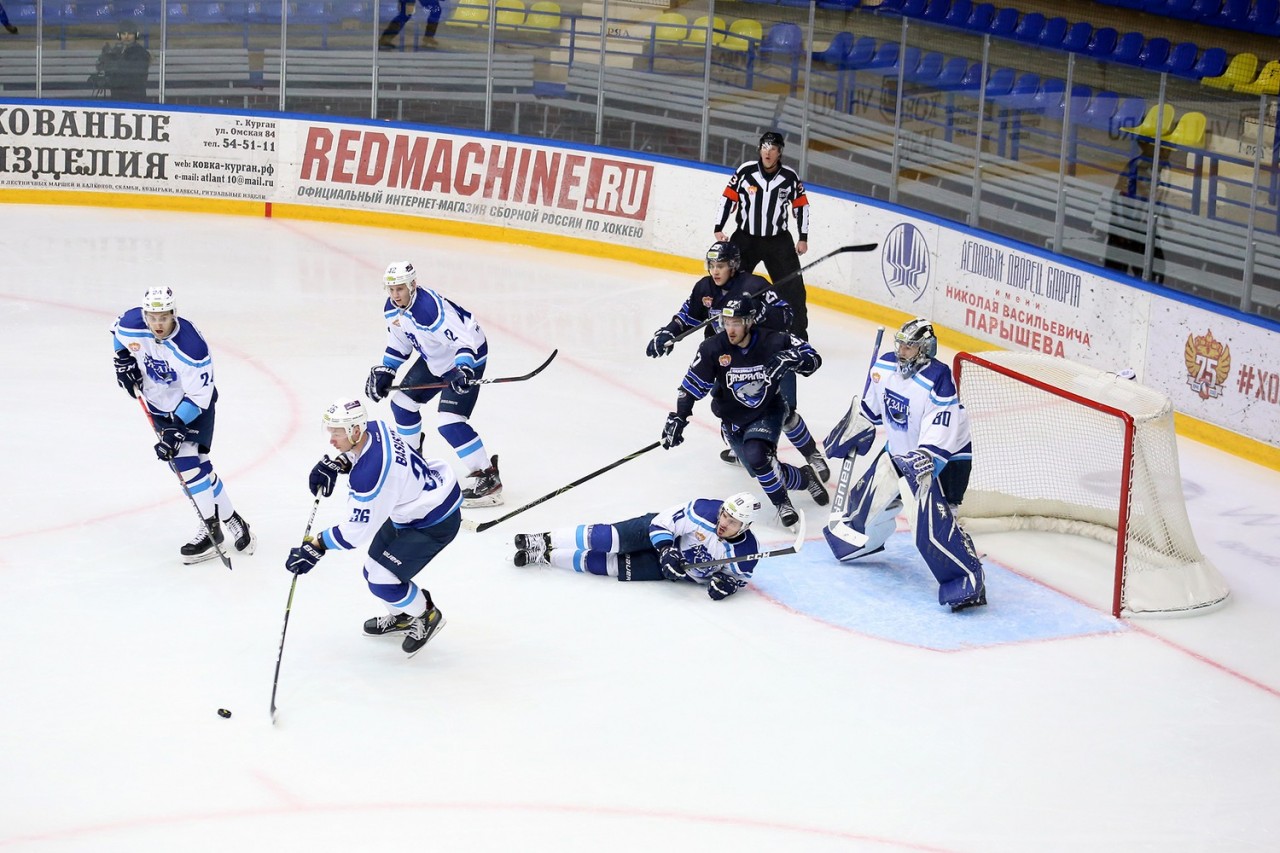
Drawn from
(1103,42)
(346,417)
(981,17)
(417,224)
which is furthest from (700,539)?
(981,17)

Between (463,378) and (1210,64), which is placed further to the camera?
(1210,64)

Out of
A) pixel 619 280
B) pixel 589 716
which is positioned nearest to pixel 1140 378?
pixel 619 280

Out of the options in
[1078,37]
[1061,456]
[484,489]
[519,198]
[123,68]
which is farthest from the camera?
[1078,37]

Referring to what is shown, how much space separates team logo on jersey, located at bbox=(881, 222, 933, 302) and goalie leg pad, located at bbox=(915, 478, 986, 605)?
189 inches

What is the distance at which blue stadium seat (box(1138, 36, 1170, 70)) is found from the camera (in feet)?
49.3

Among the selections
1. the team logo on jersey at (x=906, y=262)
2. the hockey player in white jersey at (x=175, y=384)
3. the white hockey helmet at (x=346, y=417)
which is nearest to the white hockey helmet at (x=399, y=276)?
the hockey player in white jersey at (x=175, y=384)

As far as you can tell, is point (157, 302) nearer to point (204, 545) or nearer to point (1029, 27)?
point (204, 545)

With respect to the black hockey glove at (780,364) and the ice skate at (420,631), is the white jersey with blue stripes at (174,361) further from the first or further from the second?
the black hockey glove at (780,364)

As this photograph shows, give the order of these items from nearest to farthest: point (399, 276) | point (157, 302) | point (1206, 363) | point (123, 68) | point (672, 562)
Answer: point (157, 302), point (672, 562), point (399, 276), point (1206, 363), point (123, 68)

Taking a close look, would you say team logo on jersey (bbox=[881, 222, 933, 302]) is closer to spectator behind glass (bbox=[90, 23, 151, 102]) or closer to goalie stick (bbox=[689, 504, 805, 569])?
goalie stick (bbox=[689, 504, 805, 569])

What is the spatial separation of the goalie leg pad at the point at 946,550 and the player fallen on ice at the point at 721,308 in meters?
1.41

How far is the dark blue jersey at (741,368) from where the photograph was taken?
293 inches

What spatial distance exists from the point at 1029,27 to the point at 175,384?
11478mm

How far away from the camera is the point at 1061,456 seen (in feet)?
25.5
